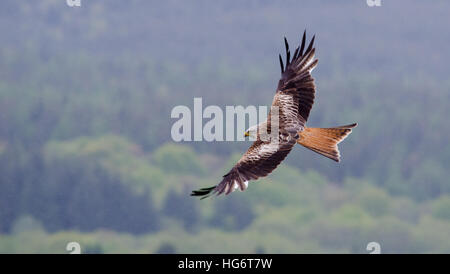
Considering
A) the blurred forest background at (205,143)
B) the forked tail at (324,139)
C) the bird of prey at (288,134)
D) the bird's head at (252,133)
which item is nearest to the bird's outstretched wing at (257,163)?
the bird of prey at (288,134)

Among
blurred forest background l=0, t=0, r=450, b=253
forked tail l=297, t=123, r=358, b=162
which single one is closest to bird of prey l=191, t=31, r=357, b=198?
forked tail l=297, t=123, r=358, b=162

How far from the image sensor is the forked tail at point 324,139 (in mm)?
9930

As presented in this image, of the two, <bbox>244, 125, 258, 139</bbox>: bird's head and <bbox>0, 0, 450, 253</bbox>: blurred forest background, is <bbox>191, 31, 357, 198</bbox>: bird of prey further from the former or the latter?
<bbox>0, 0, 450, 253</bbox>: blurred forest background

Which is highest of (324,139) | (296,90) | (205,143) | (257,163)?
(205,143)

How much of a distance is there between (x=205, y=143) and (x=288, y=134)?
60.9 metres

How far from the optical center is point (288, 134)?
32.6 feet

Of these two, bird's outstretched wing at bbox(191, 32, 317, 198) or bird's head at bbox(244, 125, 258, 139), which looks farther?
bird's head at bbox(244, 125, 258, 139)

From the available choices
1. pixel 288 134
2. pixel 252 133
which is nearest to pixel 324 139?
pixel 288 134

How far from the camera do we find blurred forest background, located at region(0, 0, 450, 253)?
60562 mm

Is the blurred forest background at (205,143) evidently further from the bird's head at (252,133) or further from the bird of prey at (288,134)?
the bird's head at (252,133)

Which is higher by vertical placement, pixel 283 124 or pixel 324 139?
pixel 283 124

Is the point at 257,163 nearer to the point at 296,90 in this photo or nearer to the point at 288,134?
the point at 288,134

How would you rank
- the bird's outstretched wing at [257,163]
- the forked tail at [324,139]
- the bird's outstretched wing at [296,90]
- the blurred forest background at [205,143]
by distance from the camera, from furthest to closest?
the blurred forest background at [205,143], the bird's outstretched wing at [296,90], the forked tail at [324,139], the bird's outstretched wing at [257,163]

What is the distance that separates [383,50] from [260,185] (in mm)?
45698
